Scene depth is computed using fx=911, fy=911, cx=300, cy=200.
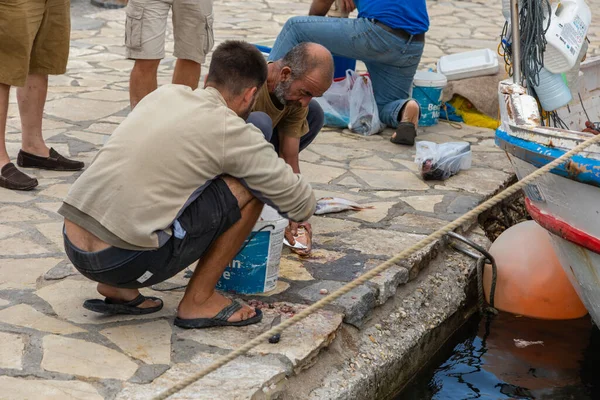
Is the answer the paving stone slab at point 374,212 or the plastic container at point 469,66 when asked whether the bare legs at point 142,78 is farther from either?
the plastic container at point 469,66

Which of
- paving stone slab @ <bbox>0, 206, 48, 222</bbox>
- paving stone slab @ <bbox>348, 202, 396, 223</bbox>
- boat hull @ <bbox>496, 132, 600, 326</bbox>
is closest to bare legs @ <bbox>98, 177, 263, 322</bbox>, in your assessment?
paving stone slab @ <bbox>0, 206, 48, 222</bbox>

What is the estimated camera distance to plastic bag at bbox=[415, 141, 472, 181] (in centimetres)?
612

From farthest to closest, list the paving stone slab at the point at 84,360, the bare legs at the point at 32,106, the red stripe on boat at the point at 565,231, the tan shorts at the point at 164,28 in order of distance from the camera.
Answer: the tan shorts at the point at 164,28, the bare legs at the point at 32,106, the red stripe on boat at the point at 565,231, the paving stone slab at the point at 84,360

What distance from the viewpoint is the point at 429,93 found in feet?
24.6

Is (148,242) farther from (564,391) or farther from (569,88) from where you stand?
(569,88)

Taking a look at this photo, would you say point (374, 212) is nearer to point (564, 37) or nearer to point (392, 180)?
point (392, 180)

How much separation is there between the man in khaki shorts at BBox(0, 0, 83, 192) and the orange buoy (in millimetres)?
2716

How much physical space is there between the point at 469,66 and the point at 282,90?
13.0 ft

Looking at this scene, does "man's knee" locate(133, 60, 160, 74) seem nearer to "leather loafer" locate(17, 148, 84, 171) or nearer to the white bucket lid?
"leather loafer" locate(17, 148, 84, 171)

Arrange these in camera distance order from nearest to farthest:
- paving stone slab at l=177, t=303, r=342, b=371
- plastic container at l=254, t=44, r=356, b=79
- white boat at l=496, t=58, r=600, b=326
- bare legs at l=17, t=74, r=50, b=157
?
paving stone slab at l=177, t=303, r=342, b=371
white boat at l=496, t=58, r=600, b=326
bare legs at l=17, t=74, r=50, b=157
plastic container at l=254, t=44, r=356, b=79

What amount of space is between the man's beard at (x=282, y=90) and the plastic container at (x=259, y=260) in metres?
0.65

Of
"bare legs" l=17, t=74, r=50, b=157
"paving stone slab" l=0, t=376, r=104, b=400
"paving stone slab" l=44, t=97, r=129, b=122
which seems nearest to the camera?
"paving stone slab" l=0, t=376, r=104, b=400

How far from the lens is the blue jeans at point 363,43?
6.67 meters

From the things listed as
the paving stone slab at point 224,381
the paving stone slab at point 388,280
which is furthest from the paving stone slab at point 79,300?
the paving stone slab at point 388,280
